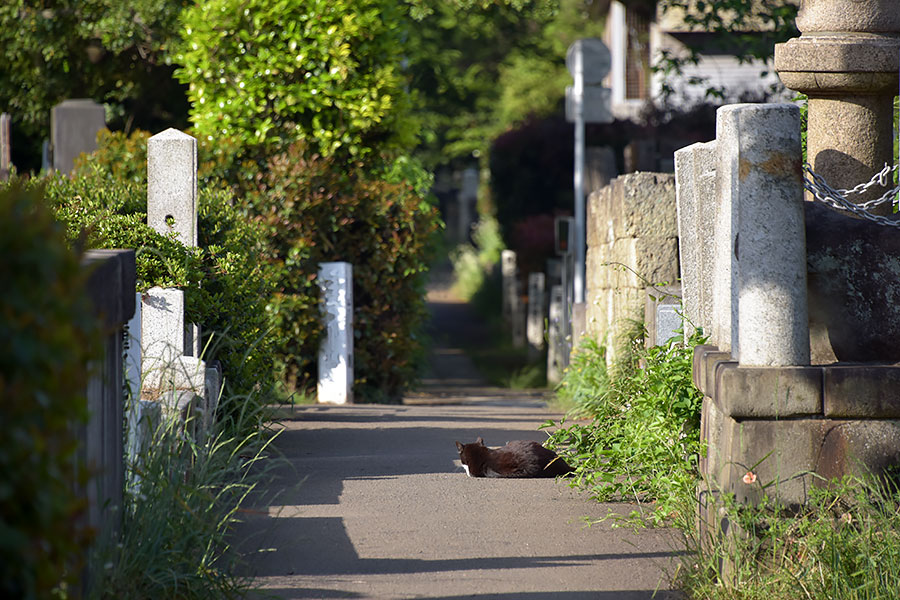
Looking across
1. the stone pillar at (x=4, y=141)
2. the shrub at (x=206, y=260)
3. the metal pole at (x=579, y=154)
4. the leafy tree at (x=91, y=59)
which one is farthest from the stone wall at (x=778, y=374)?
the stone pillar at (x=4, y=141)

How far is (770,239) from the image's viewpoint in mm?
3684

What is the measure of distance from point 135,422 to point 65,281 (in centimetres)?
202

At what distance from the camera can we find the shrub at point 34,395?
1.88 meters

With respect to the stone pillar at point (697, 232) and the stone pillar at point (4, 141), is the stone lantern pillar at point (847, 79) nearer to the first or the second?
the stone pillar at point (697, 232)

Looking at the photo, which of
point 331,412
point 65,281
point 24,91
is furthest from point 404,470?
point 24,91

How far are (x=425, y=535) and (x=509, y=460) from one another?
3.79ft

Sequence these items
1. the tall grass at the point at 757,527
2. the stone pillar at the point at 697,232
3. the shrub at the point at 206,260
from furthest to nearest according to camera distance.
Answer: the shrub at the point at 206,260, the stone pillar at the point at 697,232, the tall grass at the point at 757,527

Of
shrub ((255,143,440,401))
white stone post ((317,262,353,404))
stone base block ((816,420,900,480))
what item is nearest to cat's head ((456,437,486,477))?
stone base block ((816,420,900,480))

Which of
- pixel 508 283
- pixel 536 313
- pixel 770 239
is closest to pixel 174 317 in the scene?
pixel 770 239

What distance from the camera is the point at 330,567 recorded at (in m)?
3.99

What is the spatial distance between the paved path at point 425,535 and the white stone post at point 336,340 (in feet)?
7.32

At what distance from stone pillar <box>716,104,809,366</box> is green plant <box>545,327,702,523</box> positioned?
26.3 inches

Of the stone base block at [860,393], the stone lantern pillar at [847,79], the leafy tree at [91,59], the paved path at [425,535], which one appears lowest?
the paved path at [425,535]

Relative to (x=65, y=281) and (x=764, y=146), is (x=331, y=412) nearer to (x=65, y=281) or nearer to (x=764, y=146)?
(x=764, y=146)
